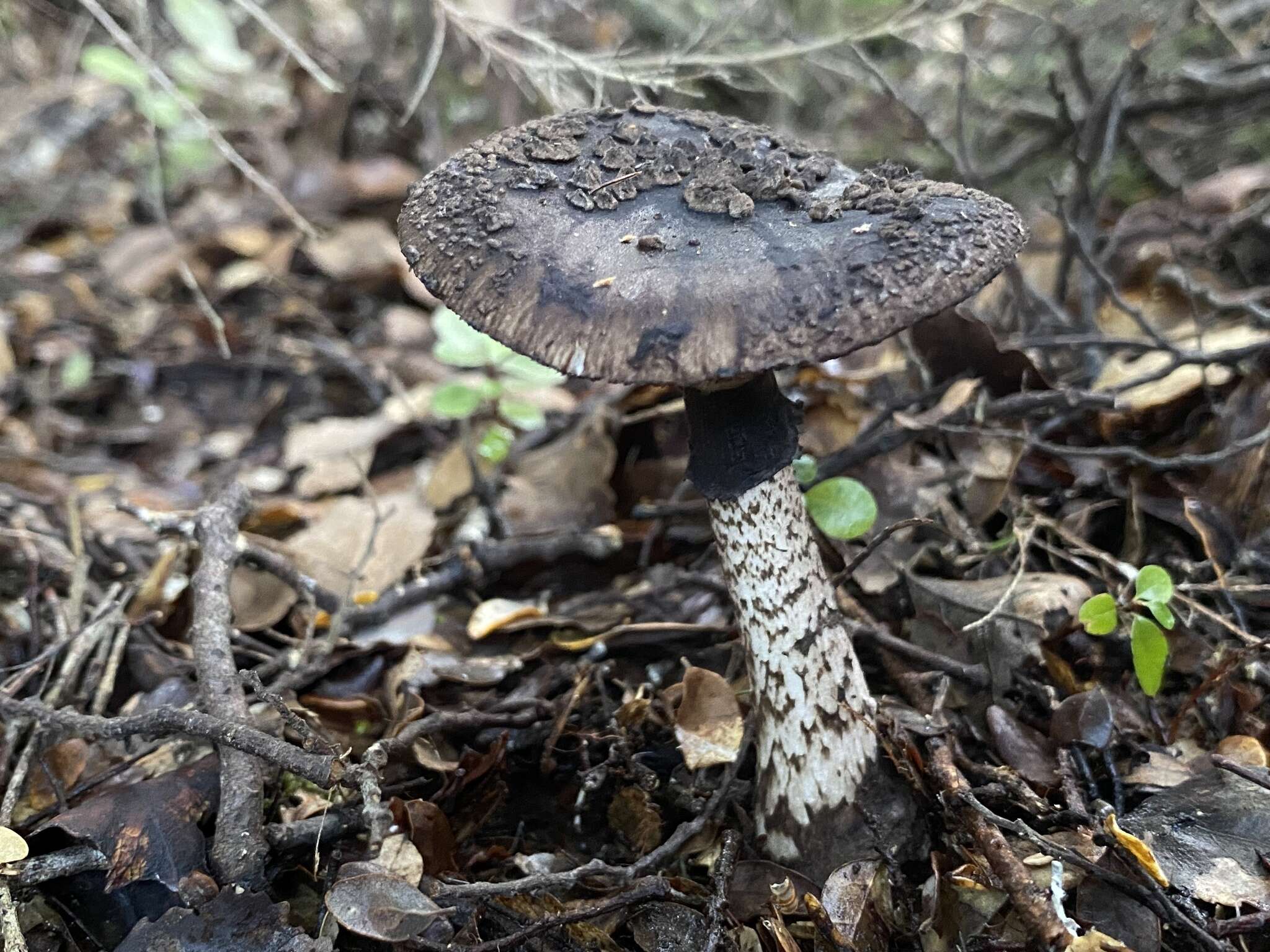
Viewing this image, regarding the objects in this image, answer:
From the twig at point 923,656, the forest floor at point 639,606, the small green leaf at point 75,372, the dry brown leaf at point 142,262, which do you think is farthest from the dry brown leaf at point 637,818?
the dry brown leaf at point 142,262

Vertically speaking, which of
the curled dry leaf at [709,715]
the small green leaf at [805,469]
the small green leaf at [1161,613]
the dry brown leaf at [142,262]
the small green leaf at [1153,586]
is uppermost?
the small green leaf at [1153,586]

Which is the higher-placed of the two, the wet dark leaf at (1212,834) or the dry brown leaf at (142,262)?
the wet dark leaf at (1212,834)

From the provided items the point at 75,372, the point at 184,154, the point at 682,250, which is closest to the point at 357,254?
the point at 75,372

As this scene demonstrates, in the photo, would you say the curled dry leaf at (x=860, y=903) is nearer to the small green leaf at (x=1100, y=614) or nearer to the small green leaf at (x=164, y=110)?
the small green leaf at (x=1100, y=614)

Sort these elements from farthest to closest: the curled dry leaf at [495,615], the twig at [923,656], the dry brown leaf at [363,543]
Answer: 1. the dry brown leaf at [363,543]
2. the curled dry leaf at [495,615]
3. the twig at [923,656]

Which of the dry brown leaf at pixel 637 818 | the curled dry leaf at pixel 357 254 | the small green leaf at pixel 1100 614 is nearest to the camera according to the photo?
the small green leaf at pixel 1100 614

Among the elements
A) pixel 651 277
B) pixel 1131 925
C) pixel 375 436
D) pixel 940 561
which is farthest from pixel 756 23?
pixel 1131 925

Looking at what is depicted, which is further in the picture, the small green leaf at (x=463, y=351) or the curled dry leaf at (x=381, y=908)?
the small green leaf at (x=463, y=351)
